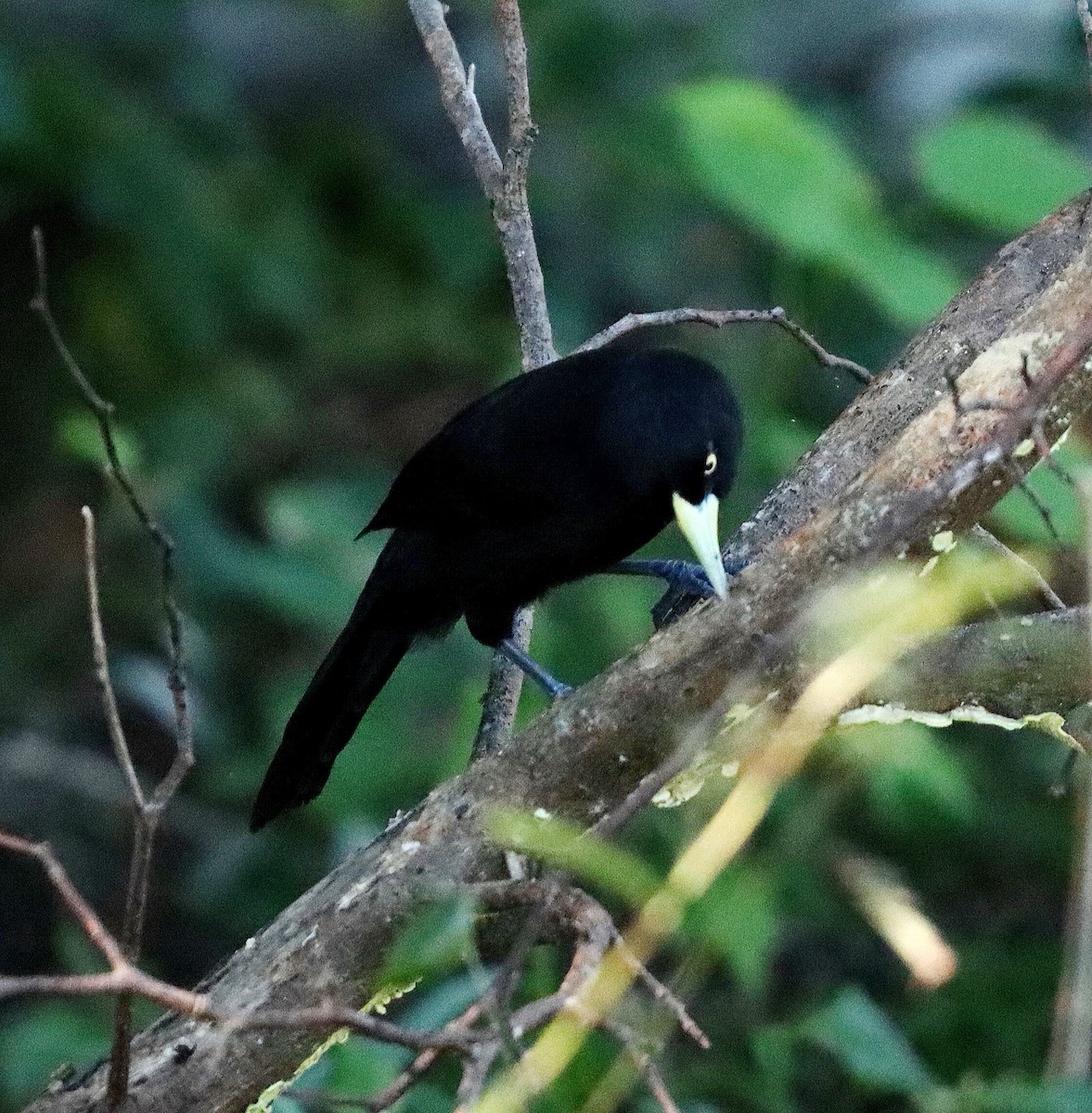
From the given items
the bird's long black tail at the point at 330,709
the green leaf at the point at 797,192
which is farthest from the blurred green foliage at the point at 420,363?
the bird's long black tail at the point at 330,709

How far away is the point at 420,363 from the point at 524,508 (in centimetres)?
291

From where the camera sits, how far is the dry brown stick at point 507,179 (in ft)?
8.59

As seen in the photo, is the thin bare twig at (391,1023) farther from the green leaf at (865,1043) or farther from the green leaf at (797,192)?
the green leaf at (797,192)

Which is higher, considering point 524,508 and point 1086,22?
point 1086,22

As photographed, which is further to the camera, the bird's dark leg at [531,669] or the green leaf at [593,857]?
the bird's dark leg at [531,669]

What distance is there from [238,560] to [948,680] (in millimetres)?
2120

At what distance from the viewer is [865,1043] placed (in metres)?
2.41

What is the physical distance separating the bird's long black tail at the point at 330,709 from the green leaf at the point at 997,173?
1.28m

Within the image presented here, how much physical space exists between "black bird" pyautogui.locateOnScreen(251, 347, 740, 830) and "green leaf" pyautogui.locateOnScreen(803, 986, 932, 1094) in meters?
0.60

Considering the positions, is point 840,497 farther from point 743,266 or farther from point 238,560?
point 743,266

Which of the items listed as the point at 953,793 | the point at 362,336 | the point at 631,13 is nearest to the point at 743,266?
the point at 631,13

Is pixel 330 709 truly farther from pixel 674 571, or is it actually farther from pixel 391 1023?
pixel 391 1023

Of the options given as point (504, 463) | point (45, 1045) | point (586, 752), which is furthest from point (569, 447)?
point (45, 1045)

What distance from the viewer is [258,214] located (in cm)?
517
